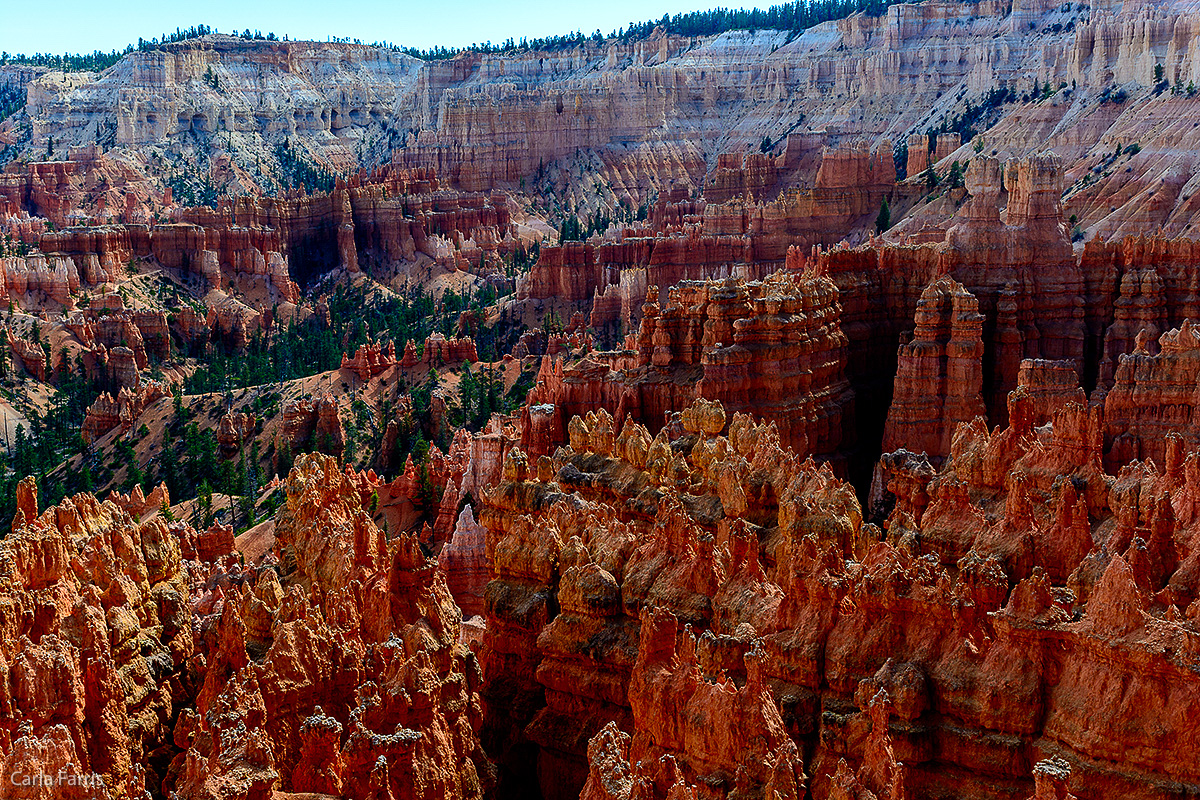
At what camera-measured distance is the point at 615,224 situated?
123375 mm

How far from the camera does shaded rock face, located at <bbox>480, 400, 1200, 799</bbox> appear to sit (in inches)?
539

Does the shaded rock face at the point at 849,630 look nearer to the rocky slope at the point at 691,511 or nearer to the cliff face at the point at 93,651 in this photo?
the rocky slope at the point at 691,511

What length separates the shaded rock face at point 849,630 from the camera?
13.7 meters

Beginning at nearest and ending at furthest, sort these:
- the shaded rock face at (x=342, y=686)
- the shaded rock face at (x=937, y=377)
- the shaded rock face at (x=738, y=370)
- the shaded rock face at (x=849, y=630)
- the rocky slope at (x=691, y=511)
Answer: the shaded rock face at (x=849, y=630) → the rocky slope at (x=691, y=511) → the shaded rock face at (x=342, y=686) → the shaded rock face at (x=738, y=370) → the shaded rock face at (x=937, y=377)

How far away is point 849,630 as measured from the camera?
15867 millimetres

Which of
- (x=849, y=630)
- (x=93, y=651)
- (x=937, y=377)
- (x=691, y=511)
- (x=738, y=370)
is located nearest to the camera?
(x=849, y=630)

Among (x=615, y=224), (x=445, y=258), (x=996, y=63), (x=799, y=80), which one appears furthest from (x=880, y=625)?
(x=799, y=80)

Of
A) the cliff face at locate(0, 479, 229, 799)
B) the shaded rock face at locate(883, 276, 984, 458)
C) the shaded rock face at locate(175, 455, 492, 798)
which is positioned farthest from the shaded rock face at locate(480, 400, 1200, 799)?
the shaded rock face at locate(883, 276, 984, 458)

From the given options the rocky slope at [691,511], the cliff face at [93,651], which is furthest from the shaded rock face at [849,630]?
the cliff face at [93,651]

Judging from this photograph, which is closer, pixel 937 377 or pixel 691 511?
pixel 691 511

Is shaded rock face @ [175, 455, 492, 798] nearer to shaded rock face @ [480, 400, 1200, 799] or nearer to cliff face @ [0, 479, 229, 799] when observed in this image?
cliff face @ [0, 479, 229, 799]

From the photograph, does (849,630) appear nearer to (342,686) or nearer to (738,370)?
(342,686)

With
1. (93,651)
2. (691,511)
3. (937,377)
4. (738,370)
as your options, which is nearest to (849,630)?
(691,511)

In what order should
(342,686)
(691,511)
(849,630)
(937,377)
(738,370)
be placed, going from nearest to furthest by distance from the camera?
(849,630) < (342,686) < (691,511) < (738,370) < (937,377)
